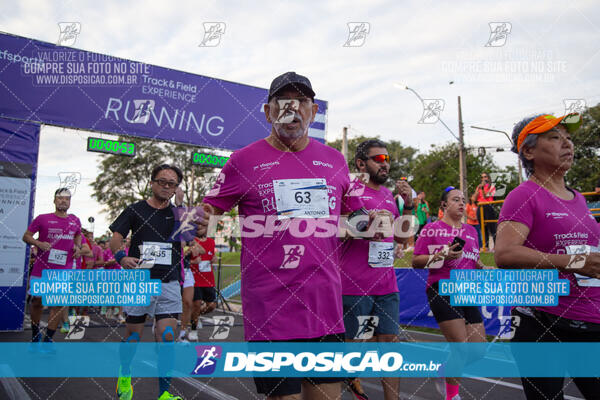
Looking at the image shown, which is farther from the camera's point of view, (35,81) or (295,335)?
(35,81)

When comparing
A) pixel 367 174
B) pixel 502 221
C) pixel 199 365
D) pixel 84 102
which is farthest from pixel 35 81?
pixel 502 221

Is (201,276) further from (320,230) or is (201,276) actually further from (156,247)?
(320,230)

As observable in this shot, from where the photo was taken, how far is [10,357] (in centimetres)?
675

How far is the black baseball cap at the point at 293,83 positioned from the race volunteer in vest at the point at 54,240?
18.8 ft

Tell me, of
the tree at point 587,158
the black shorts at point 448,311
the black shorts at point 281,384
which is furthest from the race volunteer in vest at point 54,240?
the tree at point 587,158

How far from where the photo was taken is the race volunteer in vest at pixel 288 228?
7.48 ft

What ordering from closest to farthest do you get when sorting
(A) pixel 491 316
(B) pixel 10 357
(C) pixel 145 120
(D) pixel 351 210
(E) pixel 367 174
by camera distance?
1. (D) pixel 351 210
2. (E) pixel 367 174
3. (B) pixel 10 357
4. (A) pixel 491 316
5. (C) pixel 145 120

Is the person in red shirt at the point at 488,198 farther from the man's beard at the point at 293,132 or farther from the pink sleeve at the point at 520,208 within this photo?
the man's beard at the point at 293,132

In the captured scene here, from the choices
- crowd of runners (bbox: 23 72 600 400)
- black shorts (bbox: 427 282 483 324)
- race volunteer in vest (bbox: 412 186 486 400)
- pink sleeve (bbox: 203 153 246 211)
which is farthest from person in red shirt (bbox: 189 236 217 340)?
crowd of runners (bbox: 23 72 600 400)

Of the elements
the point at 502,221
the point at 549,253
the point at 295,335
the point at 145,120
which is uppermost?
the point at 145,120

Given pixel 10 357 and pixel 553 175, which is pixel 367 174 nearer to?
pixel 553 175

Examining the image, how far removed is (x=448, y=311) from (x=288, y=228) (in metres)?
2.71

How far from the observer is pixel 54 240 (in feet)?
23.0

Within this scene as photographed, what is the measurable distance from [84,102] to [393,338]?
8.67 m
